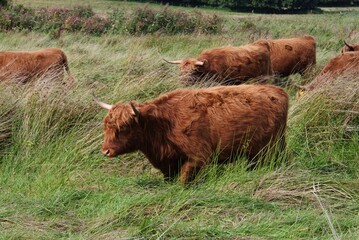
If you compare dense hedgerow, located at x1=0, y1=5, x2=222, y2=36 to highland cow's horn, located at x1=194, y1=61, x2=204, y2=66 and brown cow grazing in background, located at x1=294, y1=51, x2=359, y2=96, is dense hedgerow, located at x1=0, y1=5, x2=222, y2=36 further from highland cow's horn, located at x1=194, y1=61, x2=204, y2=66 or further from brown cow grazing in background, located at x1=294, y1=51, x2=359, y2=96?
brown cow grazing in background, located at x1=294, y1=51, x2=359, y2=96

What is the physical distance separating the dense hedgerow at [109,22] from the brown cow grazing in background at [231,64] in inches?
307

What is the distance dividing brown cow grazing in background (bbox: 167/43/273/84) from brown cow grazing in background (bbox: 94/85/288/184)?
3.63m

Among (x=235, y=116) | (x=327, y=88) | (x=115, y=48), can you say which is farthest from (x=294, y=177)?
(x=115, y=48)

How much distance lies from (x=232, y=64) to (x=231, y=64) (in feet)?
0.06

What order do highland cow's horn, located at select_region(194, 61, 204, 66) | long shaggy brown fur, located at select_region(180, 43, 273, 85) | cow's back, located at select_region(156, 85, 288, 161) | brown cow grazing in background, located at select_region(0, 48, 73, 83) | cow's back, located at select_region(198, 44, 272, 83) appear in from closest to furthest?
cow's back, located at select_region(156, 85, 288, 161) < brown cow grazing in background, located at select_region(0, 48, 73, 83) < highland cow's horn, located at select_region(194, 61, 204, 66) < long shaggy brown fur, located at select_region(180, 43, 273, 85) < cow's back, located at select_region(198, 44, 272, 83)

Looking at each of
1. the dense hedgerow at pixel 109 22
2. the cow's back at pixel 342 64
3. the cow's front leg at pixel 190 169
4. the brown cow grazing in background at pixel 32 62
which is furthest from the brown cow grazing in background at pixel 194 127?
the dense hedgerow at pixel 109 22

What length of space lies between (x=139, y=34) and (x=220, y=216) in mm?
14109

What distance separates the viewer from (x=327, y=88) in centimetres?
668

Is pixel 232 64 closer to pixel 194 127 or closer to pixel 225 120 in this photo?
pixel 225 120

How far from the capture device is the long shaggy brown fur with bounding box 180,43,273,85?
9.43 metres

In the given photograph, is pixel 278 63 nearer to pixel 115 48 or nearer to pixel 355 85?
pixel 115 48

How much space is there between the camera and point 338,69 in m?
8.24

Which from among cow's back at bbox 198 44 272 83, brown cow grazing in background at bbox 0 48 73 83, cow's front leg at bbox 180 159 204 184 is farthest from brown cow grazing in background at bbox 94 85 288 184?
brown cow grazing in background at bbox 0 48 73 83

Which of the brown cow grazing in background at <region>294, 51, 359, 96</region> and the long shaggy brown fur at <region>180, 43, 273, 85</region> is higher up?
the brown cow grazing in background at <region>294, 51, 359, 96</region>
